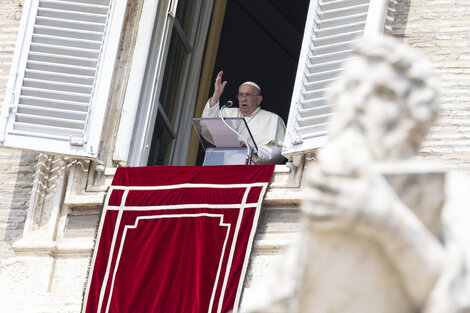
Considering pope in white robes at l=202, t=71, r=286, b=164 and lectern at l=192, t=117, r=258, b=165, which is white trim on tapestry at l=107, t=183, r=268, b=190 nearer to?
lectern at l=192, t=117, r=258, b=165

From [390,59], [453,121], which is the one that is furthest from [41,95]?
[390,59]

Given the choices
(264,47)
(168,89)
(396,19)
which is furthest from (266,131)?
(264,47)

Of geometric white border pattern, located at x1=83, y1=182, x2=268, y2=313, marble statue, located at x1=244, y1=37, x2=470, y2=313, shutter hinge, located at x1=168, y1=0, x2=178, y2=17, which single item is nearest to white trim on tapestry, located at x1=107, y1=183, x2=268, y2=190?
geometric white border pattern, located at x1=83, y1=182, x2=268, y2=313

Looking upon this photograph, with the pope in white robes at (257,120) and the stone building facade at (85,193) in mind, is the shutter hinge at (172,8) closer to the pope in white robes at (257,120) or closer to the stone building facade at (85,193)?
the stone building facade at (85,193)

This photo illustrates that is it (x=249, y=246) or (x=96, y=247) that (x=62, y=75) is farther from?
(x=249, y=246)

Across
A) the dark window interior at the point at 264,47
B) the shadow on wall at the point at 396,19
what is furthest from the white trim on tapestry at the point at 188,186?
the dark window interior at the point at 264,47

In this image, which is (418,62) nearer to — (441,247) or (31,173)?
(441,247)

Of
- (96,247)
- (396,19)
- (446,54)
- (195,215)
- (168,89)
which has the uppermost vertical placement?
(396,19)
